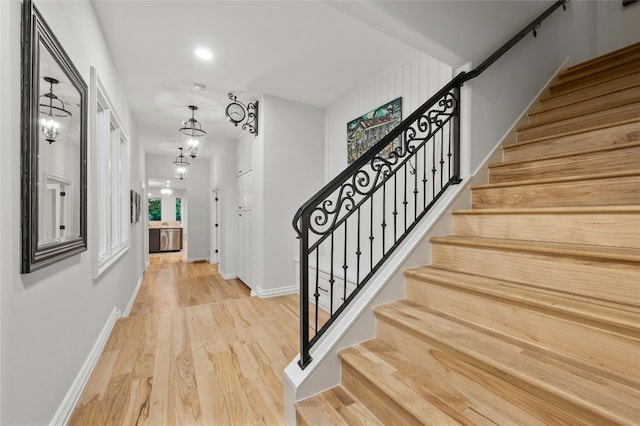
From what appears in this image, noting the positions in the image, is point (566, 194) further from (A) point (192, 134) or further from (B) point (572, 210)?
(A) point (192, 134)

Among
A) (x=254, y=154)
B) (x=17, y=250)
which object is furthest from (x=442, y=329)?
(x=254, y=154)

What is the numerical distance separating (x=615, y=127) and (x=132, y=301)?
5.36 m

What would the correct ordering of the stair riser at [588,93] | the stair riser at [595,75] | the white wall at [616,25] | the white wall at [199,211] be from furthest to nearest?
1. the white wall at [199,211]
2. the white wall at [616,25]
3. the stair riser at [595,75]
4. the stair riser at [588,93]

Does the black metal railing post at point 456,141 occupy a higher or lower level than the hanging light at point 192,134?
lower

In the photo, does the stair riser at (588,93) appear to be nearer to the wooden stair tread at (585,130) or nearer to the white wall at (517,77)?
the white wall at (517,77)

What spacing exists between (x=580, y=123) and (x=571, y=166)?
58 cm

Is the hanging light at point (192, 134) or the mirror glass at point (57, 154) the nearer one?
the mirror glass at point (57, 154)

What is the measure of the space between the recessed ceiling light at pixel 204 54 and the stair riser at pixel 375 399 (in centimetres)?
292

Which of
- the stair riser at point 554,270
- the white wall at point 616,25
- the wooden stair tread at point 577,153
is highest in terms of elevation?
the white wall at point 616,25

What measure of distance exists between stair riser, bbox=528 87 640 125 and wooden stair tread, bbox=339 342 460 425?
226 centimetres

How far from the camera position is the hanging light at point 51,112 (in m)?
1.23

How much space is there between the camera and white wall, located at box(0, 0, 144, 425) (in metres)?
0.96

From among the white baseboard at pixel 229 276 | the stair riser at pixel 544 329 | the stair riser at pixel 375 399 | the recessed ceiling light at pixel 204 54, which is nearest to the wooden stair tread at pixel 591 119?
the stair riser at pixel 544 329

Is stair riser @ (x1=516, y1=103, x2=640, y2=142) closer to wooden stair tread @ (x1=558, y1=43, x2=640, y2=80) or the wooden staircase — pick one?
the wooden staircase
